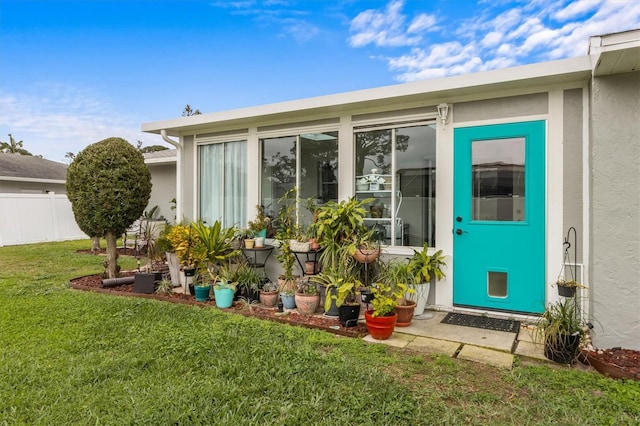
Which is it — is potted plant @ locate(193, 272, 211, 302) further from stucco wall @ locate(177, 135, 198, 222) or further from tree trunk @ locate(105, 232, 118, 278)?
tree trunk @ locate(105, 232, 118, 278)

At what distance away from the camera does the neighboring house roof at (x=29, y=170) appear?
14.8 meters

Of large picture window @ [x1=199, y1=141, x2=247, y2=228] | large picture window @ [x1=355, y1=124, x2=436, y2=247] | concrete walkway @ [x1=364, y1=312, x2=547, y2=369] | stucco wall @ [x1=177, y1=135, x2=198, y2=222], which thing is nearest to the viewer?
concrete walkway @ [x1=364, y1=312, x2=547, y2=369]

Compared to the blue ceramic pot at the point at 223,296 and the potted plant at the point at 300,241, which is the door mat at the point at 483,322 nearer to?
the potted plant at the point at 300,241

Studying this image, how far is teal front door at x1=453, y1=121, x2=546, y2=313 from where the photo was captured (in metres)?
4.08

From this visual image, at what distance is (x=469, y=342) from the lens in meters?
3.55

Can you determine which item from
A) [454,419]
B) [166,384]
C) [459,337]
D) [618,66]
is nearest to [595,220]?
[618,66]

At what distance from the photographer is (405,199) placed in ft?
15.9

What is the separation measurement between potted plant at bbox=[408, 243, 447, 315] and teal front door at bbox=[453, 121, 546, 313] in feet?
0.74

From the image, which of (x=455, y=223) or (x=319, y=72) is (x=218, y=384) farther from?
(x=319, y=72)

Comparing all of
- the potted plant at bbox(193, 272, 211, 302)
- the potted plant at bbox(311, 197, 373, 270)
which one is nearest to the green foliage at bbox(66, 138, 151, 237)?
the potted plant at bbox(193, 272, 211, 302)

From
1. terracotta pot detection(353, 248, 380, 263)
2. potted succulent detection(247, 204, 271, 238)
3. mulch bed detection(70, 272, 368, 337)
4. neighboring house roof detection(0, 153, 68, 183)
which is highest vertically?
neighboring house roof detection(0, 153, 68, 183)

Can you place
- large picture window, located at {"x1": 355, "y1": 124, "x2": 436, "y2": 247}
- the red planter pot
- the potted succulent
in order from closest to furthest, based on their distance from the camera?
the red planter pot, large picture window, located at {"x1": 355, "y1": 124, "x2": 436, "y2": 247}, the potted succulent

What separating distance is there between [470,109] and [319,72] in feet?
23.0

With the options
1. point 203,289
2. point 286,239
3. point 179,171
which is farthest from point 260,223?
point 179,171
